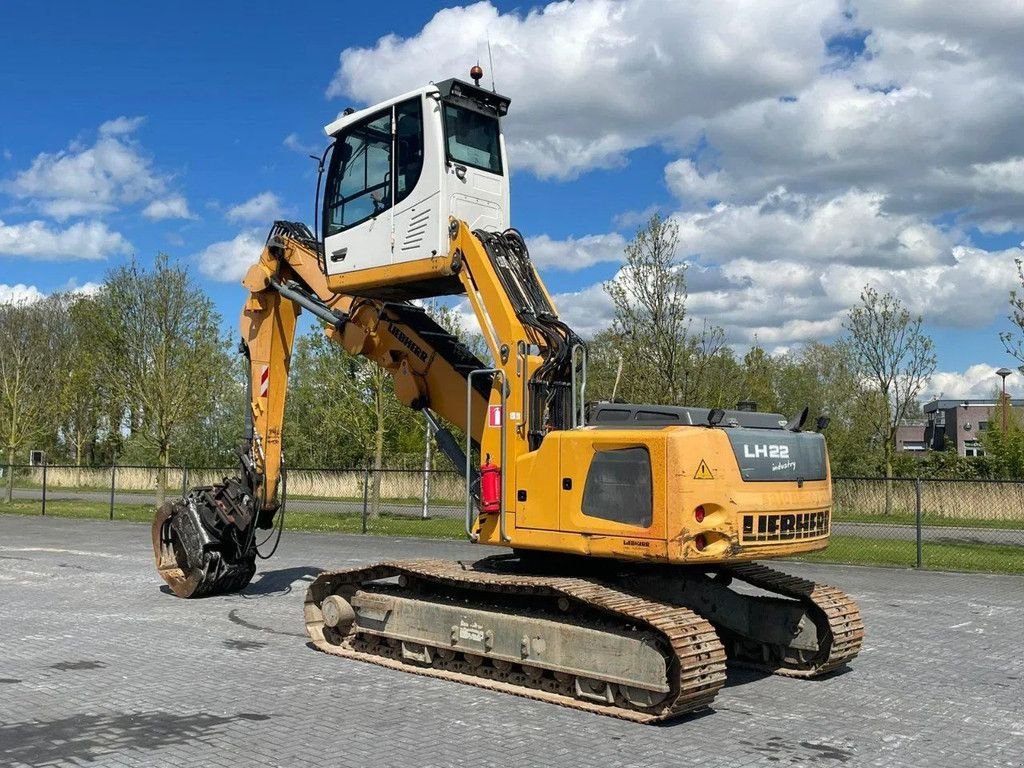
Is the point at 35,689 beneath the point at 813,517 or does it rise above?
beneath

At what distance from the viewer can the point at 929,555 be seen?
62.4 ft

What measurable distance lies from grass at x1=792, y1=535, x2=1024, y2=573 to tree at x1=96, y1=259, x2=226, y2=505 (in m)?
18.3

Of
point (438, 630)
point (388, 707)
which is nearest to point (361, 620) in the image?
point (438, 630)

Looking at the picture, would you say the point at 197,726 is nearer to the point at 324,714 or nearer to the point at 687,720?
the point at 324,714

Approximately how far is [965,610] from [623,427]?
7319 millimetres

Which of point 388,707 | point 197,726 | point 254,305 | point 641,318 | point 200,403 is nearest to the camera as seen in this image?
point 197,726

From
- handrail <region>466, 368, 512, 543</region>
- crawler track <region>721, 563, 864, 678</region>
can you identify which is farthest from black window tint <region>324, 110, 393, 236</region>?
crawler track <region>721, 563, 864, 678</region>

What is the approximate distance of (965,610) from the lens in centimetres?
1291

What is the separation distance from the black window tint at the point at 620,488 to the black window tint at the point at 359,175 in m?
3.52

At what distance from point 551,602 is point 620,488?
1.26 meters

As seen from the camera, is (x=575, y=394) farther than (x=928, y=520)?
No

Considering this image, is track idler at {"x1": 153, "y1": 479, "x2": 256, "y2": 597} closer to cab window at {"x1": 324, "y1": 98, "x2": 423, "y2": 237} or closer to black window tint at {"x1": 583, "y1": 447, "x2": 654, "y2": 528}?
cab window at {"x1": 324, "y1": 98, "x2": 423, "y2": 237}

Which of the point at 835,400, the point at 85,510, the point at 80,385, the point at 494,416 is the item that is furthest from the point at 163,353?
the point at 835,400

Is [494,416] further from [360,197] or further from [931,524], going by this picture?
[931,524]
